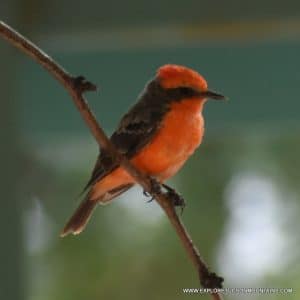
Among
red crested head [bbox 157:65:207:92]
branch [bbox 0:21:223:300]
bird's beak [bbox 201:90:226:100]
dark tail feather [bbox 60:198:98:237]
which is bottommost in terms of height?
branch [bbox 0:21:223:300]

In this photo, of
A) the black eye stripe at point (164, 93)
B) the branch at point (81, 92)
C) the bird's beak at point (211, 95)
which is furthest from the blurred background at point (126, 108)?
the branch at point (81, 92)

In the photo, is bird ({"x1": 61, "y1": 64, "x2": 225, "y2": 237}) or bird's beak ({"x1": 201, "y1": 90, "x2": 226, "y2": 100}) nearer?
bird's beak ({"x1": 201, "y1": 90, "x2": 226, "y2": 100})

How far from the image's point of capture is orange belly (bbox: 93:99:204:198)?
1264 millimetres

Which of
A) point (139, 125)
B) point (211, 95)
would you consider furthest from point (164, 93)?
point (211, 95)

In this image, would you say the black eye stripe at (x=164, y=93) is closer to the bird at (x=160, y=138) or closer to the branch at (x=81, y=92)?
the bird at (x=160, y=138)

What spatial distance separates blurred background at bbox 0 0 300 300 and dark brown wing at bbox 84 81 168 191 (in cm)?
46

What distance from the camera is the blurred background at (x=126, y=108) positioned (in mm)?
1864

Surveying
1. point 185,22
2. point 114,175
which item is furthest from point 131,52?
point 114,175

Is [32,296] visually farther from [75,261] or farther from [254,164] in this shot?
[254,164]

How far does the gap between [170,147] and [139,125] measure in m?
0.08

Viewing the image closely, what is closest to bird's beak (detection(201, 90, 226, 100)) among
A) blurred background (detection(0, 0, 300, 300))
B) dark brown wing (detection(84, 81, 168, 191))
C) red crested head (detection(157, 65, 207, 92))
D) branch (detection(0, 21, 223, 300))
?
red crested head (detection(157, 65, 207, 92))

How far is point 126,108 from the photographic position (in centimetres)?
199

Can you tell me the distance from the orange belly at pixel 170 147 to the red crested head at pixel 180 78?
0.04m

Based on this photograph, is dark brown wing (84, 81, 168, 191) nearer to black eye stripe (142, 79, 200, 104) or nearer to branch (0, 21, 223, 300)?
black eye stripe (142, 79, 200, 104)
